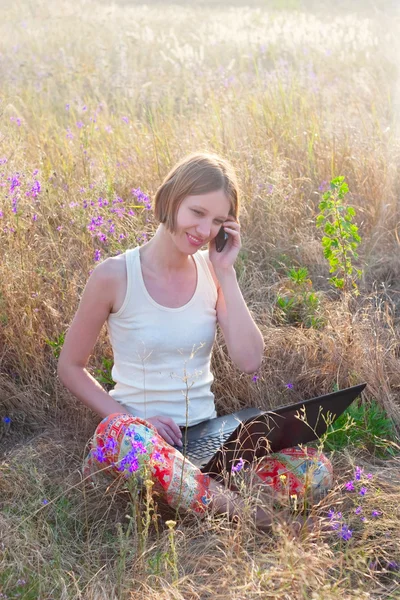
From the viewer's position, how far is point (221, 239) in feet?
9.22

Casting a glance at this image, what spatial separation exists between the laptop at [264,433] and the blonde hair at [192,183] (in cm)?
70

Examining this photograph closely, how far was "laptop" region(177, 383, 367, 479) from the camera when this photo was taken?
2.32 m

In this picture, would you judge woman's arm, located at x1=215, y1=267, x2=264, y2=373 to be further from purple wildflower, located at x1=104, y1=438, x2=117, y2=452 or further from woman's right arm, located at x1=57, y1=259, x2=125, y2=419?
purple wildflower, located at x1=104, y1=438, x2=117, y2=452

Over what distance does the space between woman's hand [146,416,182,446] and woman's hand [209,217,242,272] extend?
1.90 feet

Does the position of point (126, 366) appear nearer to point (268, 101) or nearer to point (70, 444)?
point (70, 444)

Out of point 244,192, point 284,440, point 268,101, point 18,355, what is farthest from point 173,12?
point 284,440

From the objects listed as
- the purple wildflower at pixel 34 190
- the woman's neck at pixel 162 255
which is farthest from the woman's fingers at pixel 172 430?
the purple wildflower at pixel 34 190

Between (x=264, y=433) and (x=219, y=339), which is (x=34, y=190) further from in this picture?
(x=264, y=433)

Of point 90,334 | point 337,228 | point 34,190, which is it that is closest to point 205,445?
point 90,334

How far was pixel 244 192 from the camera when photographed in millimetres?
4199

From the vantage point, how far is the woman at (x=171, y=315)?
262 cm

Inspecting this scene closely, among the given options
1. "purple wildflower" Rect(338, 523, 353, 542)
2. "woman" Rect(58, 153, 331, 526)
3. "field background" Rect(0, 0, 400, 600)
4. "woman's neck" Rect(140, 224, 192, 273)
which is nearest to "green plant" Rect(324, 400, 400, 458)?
"field background" Rect(0, 0, 400, 600)

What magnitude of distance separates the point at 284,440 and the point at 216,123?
9.28 feet

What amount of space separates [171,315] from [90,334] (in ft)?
0.92
